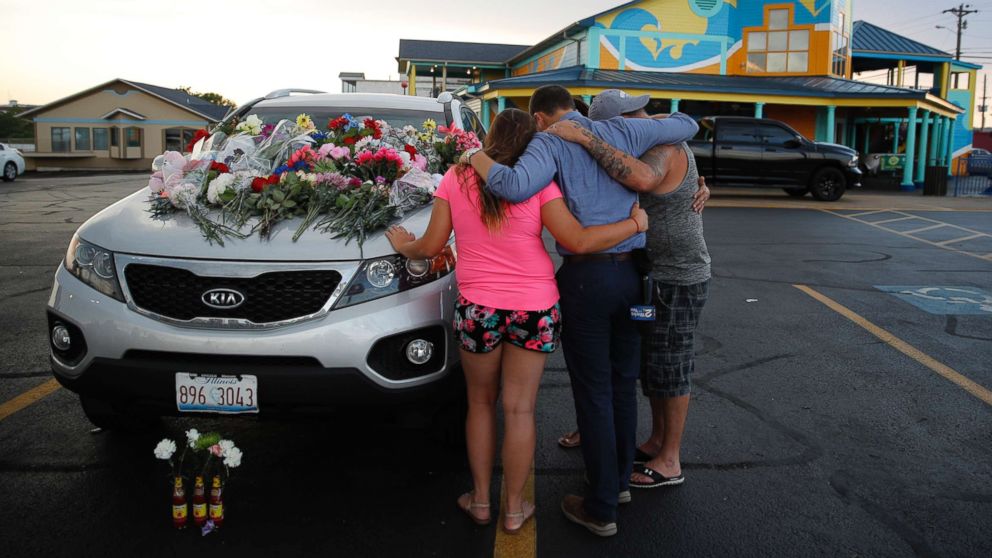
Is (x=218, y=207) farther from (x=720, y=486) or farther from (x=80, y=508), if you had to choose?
(x=720, y=486)

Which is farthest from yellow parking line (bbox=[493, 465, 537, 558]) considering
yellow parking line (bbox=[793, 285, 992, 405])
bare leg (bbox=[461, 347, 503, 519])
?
yellow parking line (bbox=[793, 285, 992, 405])

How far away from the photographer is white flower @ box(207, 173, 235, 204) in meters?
3.89

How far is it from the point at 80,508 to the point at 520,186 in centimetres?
225

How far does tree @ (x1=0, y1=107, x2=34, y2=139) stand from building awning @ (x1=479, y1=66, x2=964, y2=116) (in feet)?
278

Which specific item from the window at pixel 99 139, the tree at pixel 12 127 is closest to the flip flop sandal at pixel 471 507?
the window at pixel 99 139

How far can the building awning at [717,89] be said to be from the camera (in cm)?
2592

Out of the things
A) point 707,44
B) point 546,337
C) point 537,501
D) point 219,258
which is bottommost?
point 537,501

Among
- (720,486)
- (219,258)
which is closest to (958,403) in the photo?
(720,486)

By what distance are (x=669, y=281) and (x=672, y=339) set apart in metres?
0.26

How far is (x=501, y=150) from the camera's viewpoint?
314 centimetres

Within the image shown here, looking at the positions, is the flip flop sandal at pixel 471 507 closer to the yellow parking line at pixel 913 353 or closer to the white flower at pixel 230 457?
the white flower at pixel 230 457

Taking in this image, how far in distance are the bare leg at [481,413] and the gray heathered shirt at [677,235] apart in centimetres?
92

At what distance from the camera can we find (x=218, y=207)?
390 cm

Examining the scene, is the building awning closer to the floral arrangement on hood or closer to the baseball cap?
the floral arrangement on hood
